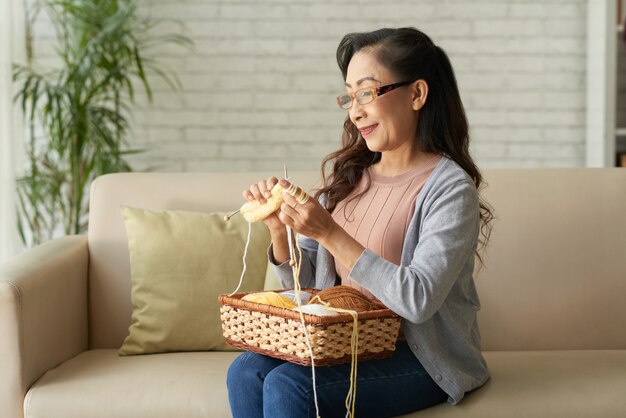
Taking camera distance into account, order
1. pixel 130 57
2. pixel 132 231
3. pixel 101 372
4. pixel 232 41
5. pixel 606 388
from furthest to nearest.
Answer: pixel 232 41
pixel 130 57
pixel 132 231
pixel 101 372
pixel 606 388

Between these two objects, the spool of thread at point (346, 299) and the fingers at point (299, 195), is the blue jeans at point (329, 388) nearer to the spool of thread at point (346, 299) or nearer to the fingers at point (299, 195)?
the spool of thread at point (346, 299)

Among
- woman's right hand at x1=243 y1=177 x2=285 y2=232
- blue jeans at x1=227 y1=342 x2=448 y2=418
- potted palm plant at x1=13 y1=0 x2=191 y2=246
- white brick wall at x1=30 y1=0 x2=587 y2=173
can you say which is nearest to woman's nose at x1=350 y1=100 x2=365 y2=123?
woman's right hand at x1=243 y1=177 x2=285 y2=232

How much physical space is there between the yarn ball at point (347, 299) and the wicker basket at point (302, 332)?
3cm

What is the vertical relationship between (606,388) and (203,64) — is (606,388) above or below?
below

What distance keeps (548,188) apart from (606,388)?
2.24 ft

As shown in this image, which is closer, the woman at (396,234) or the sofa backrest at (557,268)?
the woman at (396,234)

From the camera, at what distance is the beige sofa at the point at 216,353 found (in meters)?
2.05

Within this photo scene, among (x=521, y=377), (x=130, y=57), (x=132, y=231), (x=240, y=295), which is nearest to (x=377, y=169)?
(x=240, y=295)

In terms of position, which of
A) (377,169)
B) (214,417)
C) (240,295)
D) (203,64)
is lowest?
(214,417)

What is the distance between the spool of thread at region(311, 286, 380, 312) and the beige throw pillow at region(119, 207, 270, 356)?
2.35 feet

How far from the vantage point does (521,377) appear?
207cm

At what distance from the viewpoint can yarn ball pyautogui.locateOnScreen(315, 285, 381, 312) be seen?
1696mm

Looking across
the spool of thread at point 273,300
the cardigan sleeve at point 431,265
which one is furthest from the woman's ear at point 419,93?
the spool of thread at point 273,300

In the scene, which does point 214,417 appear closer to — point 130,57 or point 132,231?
point 132,231
